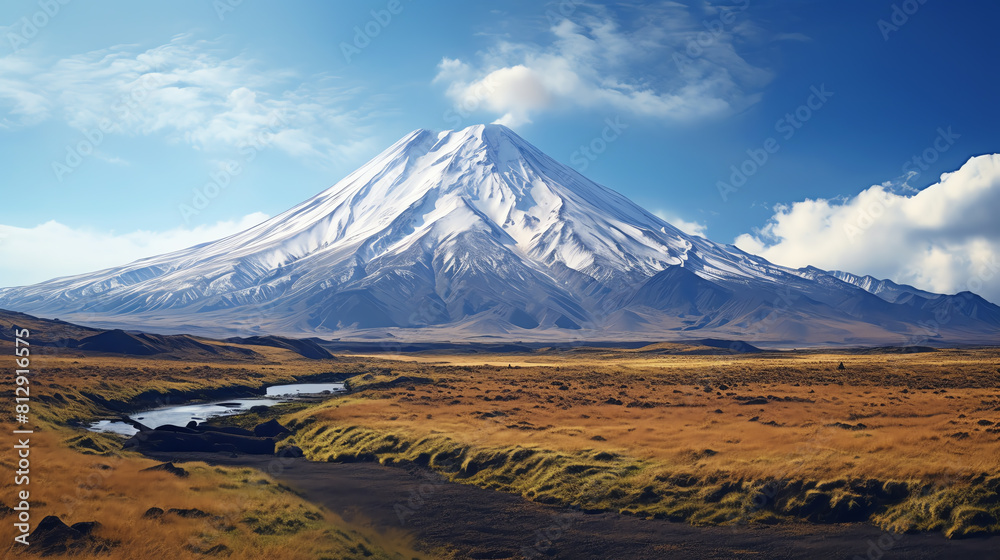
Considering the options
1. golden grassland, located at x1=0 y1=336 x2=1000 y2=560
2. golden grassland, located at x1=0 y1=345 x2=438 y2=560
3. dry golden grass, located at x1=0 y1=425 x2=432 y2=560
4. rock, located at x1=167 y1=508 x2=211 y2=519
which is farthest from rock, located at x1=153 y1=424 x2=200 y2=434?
rock, located at x1=167 y1=508 x2=211 y2=519

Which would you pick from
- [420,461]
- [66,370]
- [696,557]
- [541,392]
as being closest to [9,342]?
[66,370]

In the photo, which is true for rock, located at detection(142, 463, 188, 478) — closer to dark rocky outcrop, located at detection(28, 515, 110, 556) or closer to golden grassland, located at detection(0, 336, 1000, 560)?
golden grassland, located at detection(0, 336, 1000, 560)

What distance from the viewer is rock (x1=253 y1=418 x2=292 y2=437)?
142 feet

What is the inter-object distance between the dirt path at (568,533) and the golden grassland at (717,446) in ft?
3.37

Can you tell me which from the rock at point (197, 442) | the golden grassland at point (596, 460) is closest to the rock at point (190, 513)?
the golden grassland at point (596, 460)

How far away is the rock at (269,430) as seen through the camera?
43312 millimetres

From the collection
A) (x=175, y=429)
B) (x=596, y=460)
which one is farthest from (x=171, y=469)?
(x=596, y=460)

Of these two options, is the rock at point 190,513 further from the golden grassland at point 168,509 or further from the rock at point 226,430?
the rock at point 226,430

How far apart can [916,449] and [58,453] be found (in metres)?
39.2

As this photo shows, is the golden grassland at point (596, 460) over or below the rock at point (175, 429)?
over

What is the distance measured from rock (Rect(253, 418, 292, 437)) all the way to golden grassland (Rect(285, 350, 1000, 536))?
5.74 ft

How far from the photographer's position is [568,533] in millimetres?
23219

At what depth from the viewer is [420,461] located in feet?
114

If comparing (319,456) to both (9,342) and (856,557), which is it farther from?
(9,342)
